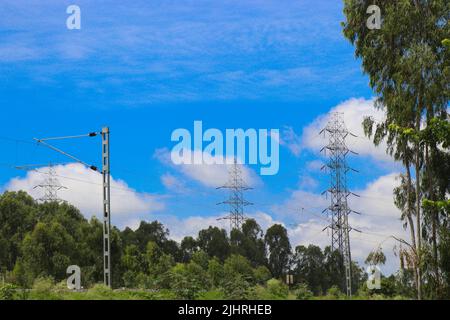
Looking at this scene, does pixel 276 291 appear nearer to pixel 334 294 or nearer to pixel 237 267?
pixel 334 294

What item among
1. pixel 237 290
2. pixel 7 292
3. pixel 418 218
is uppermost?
pixel 418 218

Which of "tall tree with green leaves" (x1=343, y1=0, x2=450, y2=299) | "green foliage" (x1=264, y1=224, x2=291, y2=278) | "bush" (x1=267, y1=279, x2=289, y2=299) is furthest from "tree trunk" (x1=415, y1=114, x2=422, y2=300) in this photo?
"green foliage" (x1=264, y1=224, x2=291, y2=278)

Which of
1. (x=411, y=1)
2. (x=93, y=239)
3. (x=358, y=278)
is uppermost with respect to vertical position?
(x=411, y=1)

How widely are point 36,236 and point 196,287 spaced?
31147 mm

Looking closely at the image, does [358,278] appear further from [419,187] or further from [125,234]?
[419,187]

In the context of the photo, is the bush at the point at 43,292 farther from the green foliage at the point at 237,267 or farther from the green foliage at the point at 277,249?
the green foliage at the point at 277,249

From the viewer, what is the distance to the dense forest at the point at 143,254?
157 feet

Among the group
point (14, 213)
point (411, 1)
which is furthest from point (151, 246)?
point (411, 1)

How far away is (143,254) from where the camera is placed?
5831cm

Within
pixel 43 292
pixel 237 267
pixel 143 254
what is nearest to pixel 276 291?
pixel 43 292

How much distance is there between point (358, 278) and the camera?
86.7m

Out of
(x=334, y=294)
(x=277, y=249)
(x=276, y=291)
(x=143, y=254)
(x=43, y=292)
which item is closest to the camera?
(x=43, y=292)

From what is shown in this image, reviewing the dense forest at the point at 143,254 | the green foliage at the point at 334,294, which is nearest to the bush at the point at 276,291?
the green foliage at the point at 334,294

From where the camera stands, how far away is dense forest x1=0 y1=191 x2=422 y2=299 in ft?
157
